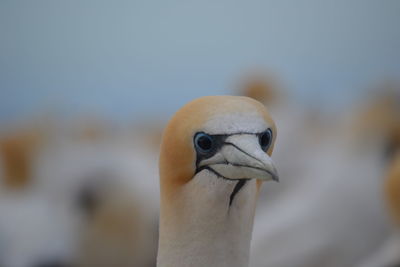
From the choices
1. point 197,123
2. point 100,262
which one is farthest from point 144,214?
point 197,123

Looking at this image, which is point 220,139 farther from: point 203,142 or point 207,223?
point 207,223

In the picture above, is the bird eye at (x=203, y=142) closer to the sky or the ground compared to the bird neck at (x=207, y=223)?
closer to the sky

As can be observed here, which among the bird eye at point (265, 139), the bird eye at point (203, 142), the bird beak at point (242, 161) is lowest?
the bird beak at point (242, 161)

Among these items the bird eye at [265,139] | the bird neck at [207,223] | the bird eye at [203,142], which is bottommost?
the bird neck at [207,223]

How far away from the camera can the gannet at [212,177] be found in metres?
1.20

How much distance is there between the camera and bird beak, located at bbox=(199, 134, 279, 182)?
1157mm

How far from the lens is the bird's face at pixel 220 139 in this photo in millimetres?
1187

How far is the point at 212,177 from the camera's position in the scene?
4.06ft

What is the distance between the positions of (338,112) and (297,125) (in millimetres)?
742

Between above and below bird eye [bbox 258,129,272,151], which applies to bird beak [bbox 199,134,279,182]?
below

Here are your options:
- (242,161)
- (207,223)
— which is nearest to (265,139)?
(242,161)

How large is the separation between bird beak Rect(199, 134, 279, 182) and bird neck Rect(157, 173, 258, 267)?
0.02 meters

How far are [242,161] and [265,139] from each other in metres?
0.08

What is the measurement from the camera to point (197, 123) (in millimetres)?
1216
